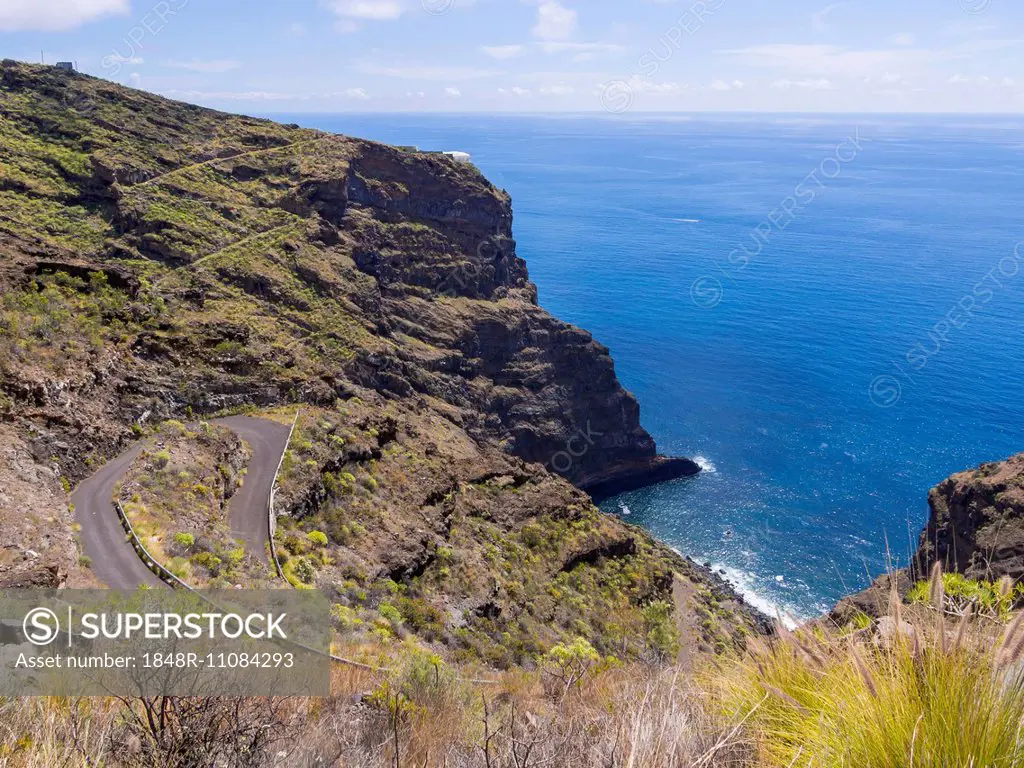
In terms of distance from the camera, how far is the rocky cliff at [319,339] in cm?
2734

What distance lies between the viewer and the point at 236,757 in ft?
15.4

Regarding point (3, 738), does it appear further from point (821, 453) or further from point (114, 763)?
point (821, 453)

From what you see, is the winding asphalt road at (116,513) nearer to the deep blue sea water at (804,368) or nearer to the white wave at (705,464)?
the deep blue sea water at (804,368)

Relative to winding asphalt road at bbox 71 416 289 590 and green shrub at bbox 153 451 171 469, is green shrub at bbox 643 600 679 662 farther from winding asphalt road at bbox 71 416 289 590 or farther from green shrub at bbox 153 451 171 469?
green shrub at bbox 153 451 171 469

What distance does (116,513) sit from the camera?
860 inches

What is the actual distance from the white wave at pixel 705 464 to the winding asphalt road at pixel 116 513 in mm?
49139

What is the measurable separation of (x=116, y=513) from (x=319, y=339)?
82.8ft

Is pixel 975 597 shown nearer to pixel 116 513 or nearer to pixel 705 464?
pixel 116 513

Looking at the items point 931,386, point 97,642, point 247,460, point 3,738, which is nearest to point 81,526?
point 247,460

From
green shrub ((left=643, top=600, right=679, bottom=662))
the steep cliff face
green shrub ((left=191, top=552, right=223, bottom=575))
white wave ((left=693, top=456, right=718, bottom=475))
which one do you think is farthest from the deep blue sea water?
green shrub ((left=191, top=552, right=223, bottom=575))

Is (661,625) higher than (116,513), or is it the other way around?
(116,513)

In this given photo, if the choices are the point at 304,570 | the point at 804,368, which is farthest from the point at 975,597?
the point at 804,368

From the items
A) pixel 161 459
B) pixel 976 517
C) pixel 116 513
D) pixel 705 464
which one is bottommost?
pixel 705 464

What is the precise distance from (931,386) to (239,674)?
93.9 metres
